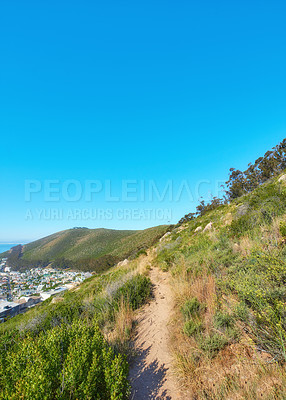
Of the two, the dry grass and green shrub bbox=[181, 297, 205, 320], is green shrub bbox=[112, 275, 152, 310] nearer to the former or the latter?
the dry grass

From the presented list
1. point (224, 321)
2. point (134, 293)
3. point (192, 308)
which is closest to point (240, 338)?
point (224, 321)

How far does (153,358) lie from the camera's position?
3367 mm

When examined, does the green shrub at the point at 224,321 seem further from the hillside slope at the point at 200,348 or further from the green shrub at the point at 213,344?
the green shrub at the point at 213,344

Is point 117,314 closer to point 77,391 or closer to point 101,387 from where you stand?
point 101,387

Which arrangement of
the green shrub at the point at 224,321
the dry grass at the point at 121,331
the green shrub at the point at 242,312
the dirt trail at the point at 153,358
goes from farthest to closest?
the dry grass at the point at 121,331, the green shrub at the point at 224,321, the green shrub at the point at 242,312, the dirt trail at the point at 153,358

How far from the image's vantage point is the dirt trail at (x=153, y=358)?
262 centimetres

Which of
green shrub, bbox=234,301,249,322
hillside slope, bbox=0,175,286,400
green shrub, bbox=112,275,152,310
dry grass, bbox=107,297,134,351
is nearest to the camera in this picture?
hillside slope, bbox=0,175,286,400

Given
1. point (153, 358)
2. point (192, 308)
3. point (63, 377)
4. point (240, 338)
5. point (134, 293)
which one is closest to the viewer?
point (63, 377)

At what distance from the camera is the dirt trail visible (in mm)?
2625

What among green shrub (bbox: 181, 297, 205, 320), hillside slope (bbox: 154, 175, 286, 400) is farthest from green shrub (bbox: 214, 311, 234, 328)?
green shrub (bbox: 181, 297, 205, 320)

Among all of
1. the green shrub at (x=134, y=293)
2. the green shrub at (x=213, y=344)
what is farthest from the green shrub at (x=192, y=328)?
the green shrub at (x=134, y=293)

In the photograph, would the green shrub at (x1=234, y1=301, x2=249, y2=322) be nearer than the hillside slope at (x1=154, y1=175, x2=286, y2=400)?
No

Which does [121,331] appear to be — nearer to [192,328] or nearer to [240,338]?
[192,328]

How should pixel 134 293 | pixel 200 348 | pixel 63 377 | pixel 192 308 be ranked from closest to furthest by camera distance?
1. pixel 63 377
2. pixel 200 348
3. pixel 192 308
4. pixel 134 293
